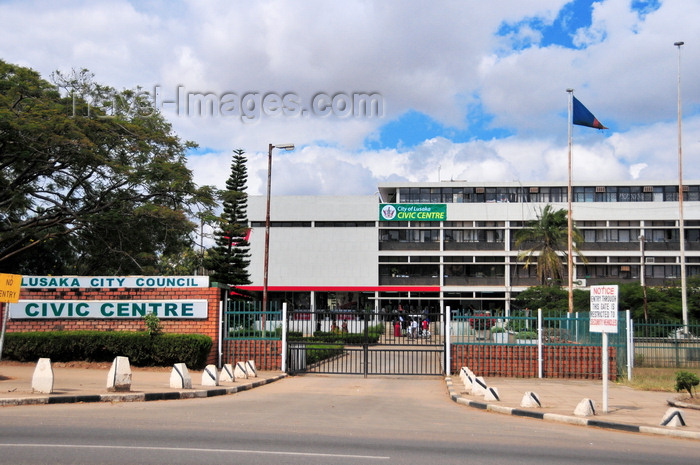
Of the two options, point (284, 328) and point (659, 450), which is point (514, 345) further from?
point (659, 450)

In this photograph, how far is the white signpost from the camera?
44.0 feet

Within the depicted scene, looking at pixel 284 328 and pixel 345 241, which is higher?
pixel 345 241

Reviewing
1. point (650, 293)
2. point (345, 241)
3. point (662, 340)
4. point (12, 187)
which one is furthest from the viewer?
point (345, 241)

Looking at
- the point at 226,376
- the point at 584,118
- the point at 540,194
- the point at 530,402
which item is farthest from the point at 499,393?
the point at 540,194

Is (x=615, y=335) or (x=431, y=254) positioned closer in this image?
(x=615, y=335)

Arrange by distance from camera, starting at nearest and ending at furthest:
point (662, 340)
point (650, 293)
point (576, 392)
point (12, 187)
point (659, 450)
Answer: point (659, 450)
point (576, 392)
point (662, 340)
point (12, 187)
point (650, 293)

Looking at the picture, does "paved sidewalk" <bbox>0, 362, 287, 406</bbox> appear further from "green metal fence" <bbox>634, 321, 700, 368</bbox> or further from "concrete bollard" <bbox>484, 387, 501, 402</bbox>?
"green metal fence" <bbox>634, 321, 700, 368</bbox>

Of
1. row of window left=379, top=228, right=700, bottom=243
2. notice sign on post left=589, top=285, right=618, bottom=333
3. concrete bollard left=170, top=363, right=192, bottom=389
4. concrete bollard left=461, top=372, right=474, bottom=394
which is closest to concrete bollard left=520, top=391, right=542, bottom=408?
notice sign on post left=589, top=285, right=618, bottom=333

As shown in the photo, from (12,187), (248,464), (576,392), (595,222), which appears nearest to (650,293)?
(595,222)

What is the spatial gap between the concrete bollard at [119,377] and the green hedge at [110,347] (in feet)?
19.1

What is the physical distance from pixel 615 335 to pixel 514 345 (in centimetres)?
328

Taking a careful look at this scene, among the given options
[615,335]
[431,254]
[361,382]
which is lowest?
[361,382]

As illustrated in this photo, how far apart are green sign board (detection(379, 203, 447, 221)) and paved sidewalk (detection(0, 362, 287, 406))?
4639 centimetres

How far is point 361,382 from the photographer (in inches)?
812
